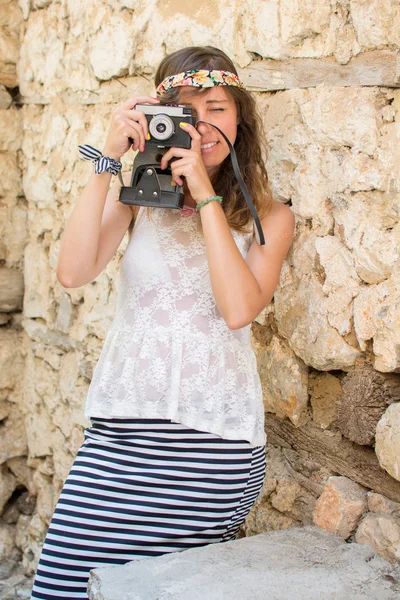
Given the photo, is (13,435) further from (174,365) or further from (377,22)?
(377,22)

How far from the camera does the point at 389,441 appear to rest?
1.57 m

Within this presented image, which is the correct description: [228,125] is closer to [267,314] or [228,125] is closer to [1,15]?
[267,314]

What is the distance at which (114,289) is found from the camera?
2.62m

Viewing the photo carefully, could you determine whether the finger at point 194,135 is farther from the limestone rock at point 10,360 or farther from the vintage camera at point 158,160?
the limestone rock at point 10,360

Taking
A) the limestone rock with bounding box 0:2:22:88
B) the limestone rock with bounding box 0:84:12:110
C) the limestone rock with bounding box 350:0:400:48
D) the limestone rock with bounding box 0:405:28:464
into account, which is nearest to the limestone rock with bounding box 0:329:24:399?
the limestone rock with bounding box 0:405:28:464

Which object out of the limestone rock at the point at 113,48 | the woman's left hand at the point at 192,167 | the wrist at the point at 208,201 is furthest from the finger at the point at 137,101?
the limestone rock at the point at 113,48

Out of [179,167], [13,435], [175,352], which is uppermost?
[179,167]

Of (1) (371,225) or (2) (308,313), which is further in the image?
(2) (308,313)

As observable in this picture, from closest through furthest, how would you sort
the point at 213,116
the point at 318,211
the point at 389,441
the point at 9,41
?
the point at 389,441
the point at 213,116
the point at 318,211
the point at 9,41

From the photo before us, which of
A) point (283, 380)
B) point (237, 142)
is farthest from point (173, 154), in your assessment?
point (283, 380)

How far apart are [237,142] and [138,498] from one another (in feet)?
2.71

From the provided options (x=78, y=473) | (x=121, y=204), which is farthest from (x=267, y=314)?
(x=78, y=473)

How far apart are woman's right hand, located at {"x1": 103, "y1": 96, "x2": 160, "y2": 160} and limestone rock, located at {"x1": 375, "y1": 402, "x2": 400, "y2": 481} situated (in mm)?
751

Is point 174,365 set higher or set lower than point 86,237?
lower
